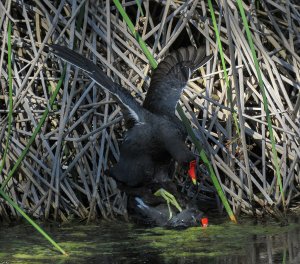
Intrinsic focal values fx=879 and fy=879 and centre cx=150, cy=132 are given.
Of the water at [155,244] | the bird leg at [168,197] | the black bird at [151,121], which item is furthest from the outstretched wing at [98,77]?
the water at [155,244]

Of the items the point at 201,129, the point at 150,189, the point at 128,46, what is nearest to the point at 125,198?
the point at 150,189

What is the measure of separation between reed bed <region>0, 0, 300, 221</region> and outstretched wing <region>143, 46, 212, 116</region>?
158 millimetres

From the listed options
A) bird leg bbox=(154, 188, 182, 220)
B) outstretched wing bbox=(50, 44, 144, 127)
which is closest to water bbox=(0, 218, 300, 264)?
bird leg bbox=(154, 188, 182, 220)

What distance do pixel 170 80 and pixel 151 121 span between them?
0.40 m

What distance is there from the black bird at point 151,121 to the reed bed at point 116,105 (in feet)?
0.64

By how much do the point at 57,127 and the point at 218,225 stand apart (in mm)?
1347

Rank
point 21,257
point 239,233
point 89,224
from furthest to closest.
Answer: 1. point 89,224
2. point 239,233
3. point 21,257

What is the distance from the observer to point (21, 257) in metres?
4.70

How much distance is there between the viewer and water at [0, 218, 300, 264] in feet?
15.0

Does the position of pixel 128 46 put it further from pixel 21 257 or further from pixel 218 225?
pixel 21 257

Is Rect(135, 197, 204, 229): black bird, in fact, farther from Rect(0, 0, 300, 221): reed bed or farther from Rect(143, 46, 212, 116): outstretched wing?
Rect(143, 46, 212, 116): outstretched wing

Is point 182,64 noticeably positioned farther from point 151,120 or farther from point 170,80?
point 151,120

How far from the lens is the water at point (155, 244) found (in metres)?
4.56

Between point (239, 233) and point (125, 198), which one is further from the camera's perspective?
point (125, 198)
